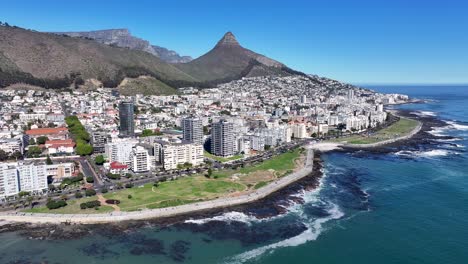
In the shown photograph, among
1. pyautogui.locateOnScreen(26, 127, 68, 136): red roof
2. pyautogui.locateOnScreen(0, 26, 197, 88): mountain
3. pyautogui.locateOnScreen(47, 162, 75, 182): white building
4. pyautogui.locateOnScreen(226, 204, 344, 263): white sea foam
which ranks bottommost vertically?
pyautogui.locateOnScreen(226, 204, 344, 263): white sea foam

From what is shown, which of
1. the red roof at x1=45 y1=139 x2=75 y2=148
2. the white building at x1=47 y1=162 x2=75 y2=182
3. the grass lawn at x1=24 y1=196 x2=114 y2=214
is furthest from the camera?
the red roof at x1=45 y1=139 x2=75 y2=148

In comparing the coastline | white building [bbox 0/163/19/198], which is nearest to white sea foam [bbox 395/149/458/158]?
the coastline

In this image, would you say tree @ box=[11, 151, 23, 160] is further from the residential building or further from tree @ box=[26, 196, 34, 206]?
tree @ box=[26, 196, 34, 206]

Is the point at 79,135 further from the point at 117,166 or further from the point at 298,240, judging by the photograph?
the point at 298,240

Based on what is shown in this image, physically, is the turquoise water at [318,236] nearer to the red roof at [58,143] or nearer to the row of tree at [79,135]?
the row of tree at [79,135]

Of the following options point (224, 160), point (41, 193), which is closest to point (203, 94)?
point (224, 160)
